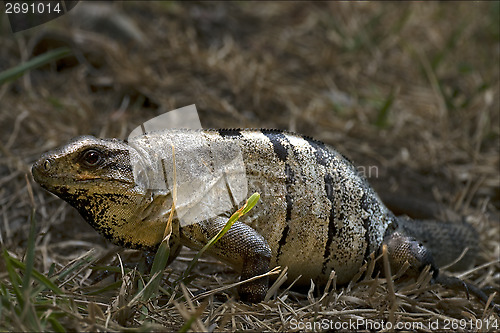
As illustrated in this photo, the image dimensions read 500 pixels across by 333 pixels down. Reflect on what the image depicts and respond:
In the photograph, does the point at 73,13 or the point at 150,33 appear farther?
the point at 150,33

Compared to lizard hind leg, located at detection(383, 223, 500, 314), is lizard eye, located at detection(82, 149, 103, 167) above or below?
above

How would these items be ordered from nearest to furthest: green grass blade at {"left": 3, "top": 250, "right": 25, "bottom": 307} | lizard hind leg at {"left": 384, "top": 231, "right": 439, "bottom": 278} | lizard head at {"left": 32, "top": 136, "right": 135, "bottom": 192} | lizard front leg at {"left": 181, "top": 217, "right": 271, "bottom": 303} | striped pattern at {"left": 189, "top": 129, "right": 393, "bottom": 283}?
green grass blade at {"left": 3, "top": 250, "right": 25, "bottom": 307} → lizard head at {"left": 32, "top": 136, "right": 135, "bottom": 192} → lizard front leg at {"left": 181, "top": 217, "right": 271, "bottom": 303} → striped pattern at {"left": 189, "top": 129, "right": 393, "bottom": 283} → lizard hind leg at {"left": 384, "top": 231, "right": 439, "bottom": 278}

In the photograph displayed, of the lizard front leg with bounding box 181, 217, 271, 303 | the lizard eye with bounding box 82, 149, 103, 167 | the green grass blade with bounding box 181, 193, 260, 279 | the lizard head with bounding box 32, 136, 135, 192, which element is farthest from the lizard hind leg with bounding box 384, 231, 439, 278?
the lizard eye with bounding box 82, 149, 103, 167

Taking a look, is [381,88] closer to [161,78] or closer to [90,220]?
[161,78]

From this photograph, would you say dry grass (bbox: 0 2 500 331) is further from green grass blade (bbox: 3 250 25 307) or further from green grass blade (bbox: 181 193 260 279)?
green grass blade (bbox: 181 193 260 279)

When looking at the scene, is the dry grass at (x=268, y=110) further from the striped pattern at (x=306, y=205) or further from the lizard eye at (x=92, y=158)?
the lizard eye at (x=92, y=158)

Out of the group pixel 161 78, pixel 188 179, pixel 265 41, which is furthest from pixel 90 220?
pixel 265 41

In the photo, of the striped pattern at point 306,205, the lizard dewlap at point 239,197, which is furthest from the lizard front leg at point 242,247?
the striped pattern at point 306,205

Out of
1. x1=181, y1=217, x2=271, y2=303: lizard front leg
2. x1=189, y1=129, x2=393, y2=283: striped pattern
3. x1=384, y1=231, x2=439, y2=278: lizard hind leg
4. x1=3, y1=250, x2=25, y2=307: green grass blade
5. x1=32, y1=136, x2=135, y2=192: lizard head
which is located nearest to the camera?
x1=3, y1=250, x2=25, y2=307: green grass blade
